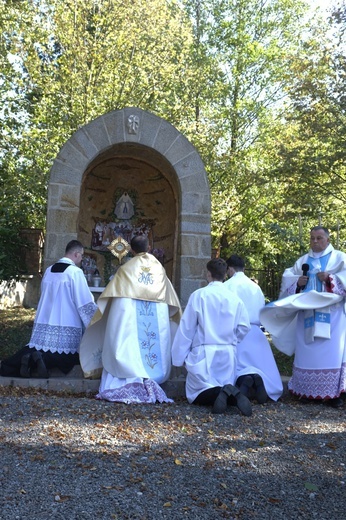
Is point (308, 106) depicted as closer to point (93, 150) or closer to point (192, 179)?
point (192, 179)

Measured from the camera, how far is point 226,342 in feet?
20.9

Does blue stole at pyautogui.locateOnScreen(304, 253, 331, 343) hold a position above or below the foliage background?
below

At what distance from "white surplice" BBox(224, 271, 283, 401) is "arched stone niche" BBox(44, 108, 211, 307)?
6.15ft

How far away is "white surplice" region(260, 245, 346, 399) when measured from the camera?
6.64 meters

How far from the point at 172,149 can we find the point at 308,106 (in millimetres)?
4841

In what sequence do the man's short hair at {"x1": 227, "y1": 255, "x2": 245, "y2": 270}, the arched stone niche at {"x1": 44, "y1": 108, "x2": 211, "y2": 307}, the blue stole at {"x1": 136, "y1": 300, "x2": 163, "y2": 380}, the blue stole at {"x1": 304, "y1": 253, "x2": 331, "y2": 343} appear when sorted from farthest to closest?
the arched stone niche at {"x1": 44, "y1": 108, "x2": 211, "y2": 307} < the man's short hair at {"x1": 227, "y1": 255, "x2": 245, "y2": 270} < the blue stole at {"x1": 304, "y1": 253, "x2": 331, "y2": 343} < the blue stole at {"x1": 136, "y1": 300, "x2": 163, "y2": 380}

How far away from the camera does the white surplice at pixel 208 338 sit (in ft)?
20.5

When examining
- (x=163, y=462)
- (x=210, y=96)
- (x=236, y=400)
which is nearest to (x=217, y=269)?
(x=236, y=400)

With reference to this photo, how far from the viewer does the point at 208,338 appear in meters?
6.29

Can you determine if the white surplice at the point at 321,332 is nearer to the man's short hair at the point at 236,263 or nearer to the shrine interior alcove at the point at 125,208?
the man's short hair at the point at 236,263

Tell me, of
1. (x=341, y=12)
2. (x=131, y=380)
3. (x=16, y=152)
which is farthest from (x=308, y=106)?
(x=131, y=380)

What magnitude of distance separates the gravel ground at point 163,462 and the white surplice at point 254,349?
821 millimetres

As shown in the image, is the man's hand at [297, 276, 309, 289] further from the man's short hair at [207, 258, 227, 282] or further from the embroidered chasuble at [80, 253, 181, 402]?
the embroidered chasuble at [80, 253, 181, 402]

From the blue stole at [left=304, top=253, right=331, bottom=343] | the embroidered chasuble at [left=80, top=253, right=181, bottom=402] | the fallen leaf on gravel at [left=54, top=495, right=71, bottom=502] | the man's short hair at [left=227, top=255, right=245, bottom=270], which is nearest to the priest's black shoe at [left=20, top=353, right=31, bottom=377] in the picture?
the embroidered chasuble at [left=80, top=253, right=181, bottom=402]
